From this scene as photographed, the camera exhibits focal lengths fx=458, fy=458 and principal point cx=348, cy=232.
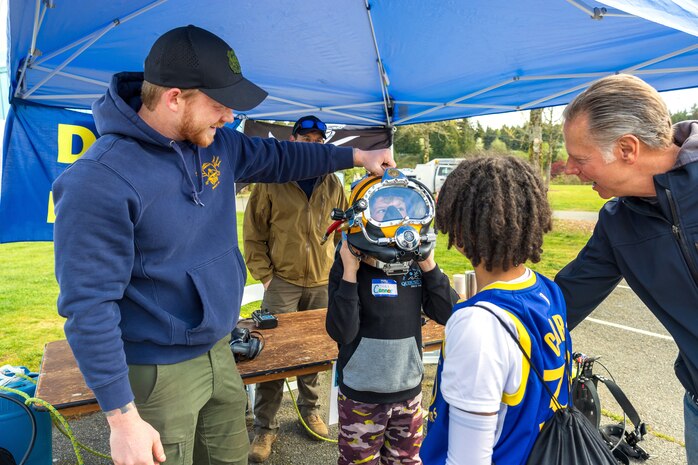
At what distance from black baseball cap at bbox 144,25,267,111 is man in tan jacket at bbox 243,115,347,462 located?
185 centimetres

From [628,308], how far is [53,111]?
23.8 ft

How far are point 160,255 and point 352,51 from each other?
2832mm

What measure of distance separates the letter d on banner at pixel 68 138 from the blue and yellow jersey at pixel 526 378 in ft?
13.0

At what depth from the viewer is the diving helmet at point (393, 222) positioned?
69.2 inches

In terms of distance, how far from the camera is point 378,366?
6.58 ft

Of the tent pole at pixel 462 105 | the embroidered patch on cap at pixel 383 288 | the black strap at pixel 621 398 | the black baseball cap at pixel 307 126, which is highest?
the tent pole at pixel 462 105

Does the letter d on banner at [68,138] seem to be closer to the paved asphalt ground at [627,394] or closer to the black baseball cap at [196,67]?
the paved asphalt ground at [627,394]

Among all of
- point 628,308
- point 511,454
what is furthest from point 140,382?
point 628,308

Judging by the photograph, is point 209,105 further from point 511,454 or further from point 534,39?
point 534,39

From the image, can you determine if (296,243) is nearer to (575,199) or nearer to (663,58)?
(663,58)

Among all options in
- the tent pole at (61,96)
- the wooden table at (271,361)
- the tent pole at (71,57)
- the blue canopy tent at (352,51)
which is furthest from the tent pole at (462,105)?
the tent pole at (61,96)

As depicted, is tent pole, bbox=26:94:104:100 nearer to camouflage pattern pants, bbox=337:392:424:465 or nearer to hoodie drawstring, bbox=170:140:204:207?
hoodie drawstring, bbox=170:140:204:207

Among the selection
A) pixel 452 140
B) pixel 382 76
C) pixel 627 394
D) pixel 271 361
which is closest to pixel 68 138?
pixel 382 76

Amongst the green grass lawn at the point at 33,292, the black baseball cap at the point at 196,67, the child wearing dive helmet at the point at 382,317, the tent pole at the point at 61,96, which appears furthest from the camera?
the green grass lawn at the point at 33,292
